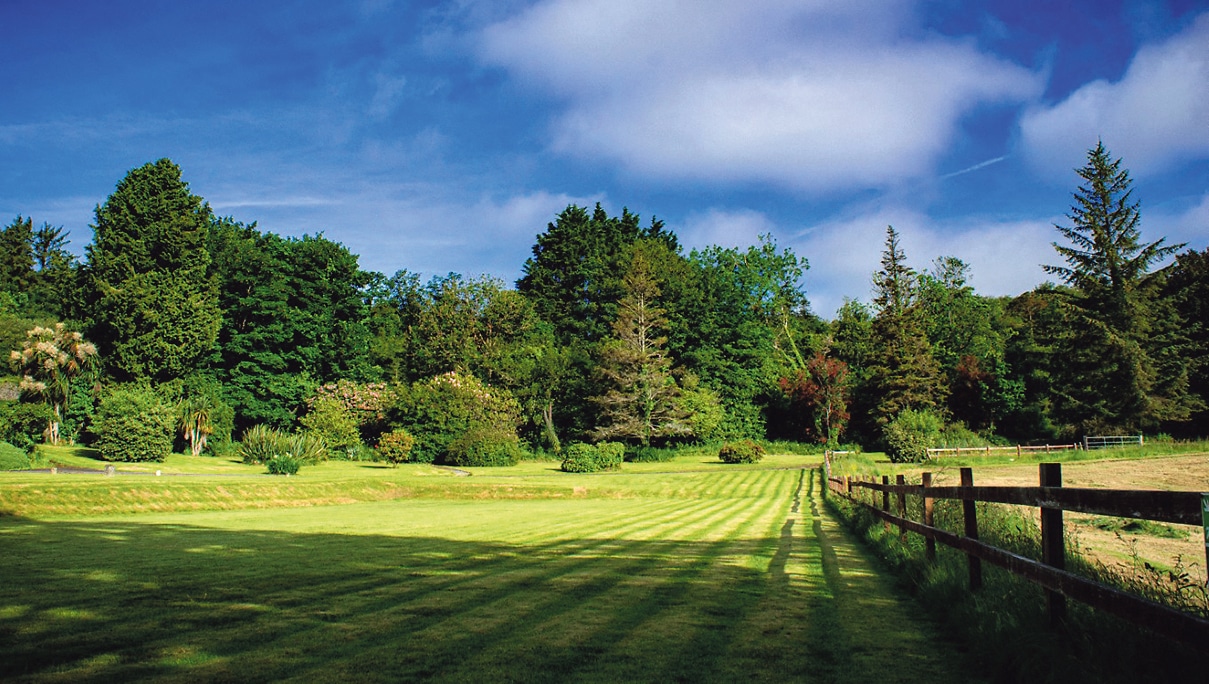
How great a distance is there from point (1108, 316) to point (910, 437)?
23.7m

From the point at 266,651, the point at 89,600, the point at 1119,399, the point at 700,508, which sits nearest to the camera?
the point at 266,651

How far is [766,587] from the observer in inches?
283

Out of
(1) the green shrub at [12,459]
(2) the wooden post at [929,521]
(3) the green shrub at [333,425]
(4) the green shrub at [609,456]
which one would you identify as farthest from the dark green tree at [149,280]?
(2) the wooden post at [929,521]

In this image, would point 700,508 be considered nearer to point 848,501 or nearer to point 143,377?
point 848,501

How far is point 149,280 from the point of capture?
4422cm

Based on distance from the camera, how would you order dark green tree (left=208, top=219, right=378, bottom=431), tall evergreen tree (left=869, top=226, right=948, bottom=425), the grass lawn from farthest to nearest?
tall evergreen tree (left=869, top=226, right=948, bottom=425) → dark green tree (left=208, top=219, right=378, bottom=431) → the grass lawn

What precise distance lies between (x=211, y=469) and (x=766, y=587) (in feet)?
103

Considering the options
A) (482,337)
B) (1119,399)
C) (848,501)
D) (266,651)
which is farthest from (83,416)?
(1119,399)

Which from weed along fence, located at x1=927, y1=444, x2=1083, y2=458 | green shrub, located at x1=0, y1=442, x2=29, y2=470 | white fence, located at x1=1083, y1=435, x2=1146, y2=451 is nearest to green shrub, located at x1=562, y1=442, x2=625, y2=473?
weed along fence, located at x1=927, y1=444, x2=1083, y2=458

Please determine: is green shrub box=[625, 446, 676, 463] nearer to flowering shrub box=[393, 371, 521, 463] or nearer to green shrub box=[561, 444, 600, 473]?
flowering shrub box=[393, 371, 521, 463]

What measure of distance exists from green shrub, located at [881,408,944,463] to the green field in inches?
1335

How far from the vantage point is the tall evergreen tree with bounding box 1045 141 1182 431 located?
51.3 meters

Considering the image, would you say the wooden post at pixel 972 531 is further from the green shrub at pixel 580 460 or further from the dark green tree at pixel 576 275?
the dark green tree at pixel 576 275

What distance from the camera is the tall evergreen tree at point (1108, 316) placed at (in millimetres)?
51344
